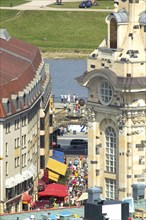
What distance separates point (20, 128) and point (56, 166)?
9117mm

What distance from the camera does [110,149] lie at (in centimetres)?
7425

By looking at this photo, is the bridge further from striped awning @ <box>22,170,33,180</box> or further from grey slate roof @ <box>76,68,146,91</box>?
grey slate roof @ <box>76,68,146,91</box>

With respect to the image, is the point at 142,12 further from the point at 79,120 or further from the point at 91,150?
the point at 79,120

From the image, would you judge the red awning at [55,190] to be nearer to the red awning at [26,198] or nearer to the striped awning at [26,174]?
the striped awning at [26,174]

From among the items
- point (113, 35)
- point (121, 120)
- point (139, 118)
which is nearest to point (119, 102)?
point (121, 120)

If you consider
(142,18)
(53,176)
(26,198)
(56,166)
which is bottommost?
(26,198)

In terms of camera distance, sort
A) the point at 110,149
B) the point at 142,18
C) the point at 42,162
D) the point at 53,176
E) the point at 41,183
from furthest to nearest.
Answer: the point at 42,162, the point at 53,176, the point at 41,183, the point at 110,149, the point at 142,18

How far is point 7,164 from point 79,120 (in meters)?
37.2

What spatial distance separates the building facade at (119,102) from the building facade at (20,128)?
20.3 metres

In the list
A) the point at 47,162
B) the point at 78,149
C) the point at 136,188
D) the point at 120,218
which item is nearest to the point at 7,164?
the point at 47,162

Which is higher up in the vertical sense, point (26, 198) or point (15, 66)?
point (15, 66)

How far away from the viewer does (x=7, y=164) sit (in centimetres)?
9919

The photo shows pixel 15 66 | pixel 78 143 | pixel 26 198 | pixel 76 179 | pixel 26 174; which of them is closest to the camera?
pixel 26 198

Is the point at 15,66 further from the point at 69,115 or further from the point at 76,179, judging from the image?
the point at 69,115
